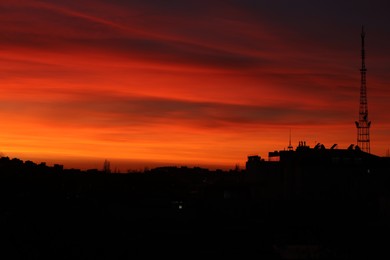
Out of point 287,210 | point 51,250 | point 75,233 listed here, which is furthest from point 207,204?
point 51,250

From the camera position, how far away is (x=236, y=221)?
6450 centimetres

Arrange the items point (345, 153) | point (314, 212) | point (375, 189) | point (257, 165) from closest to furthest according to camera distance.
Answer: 1. point (314, 212)
2. point (375, 189)
3. point (345, 153)
4. point (257, 165)

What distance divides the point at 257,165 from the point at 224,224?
2985 centimetres

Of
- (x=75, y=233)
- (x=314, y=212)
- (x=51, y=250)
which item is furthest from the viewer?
(x=314, y=212)

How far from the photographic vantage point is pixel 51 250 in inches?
1706

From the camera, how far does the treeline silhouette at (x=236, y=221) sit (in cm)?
4400

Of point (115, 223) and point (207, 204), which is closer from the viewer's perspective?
point (115, 223)

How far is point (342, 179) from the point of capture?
77000mm

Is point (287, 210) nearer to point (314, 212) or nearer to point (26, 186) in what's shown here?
point (314, 212)

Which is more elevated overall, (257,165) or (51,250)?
(257,165)

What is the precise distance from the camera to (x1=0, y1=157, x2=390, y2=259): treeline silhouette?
44.0 m

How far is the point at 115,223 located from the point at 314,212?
20237 millimetres

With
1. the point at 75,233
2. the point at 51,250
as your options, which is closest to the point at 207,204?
the point at 75,233

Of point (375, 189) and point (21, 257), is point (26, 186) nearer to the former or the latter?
point (375, 189)
